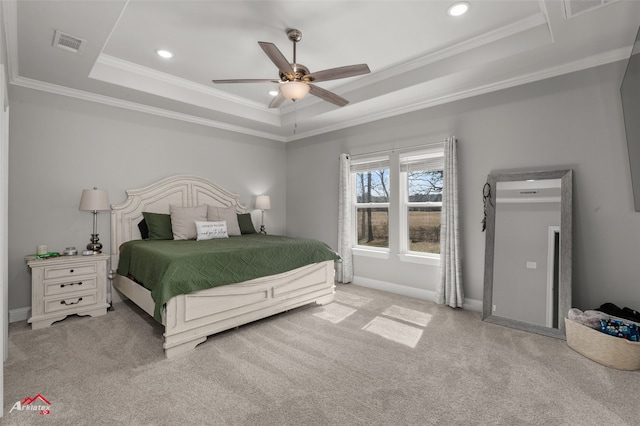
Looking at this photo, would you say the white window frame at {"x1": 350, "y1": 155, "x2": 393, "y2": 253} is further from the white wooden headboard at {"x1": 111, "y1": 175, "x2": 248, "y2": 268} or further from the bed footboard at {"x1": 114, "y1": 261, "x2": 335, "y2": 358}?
the white wooden headboard at {"x1": 111, "y1": 175, "x2": 248, "y2": 268}

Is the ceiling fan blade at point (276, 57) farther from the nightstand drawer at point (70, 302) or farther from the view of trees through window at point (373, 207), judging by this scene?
the nightstand drawer at point (70, 302)

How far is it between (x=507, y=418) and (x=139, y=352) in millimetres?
2642

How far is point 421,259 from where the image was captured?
3.96 m

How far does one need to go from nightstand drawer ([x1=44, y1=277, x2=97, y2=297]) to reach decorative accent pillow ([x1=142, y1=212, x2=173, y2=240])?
0.78 metres

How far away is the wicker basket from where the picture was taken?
7.14 ft

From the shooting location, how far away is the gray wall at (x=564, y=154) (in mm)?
2680

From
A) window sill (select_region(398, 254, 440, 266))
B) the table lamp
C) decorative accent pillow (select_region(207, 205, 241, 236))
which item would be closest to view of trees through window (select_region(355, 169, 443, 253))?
window sill (select_region(398, 254, 440, 266))

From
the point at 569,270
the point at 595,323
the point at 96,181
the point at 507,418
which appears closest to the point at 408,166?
the point at 569,270

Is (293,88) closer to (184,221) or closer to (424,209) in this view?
(184,221)

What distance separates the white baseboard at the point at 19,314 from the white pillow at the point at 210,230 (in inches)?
71.0

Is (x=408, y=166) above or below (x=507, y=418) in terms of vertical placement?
above

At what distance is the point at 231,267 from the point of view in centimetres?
279

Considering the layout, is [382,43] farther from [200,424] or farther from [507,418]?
[200,424]

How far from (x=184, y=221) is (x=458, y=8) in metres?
3.63
